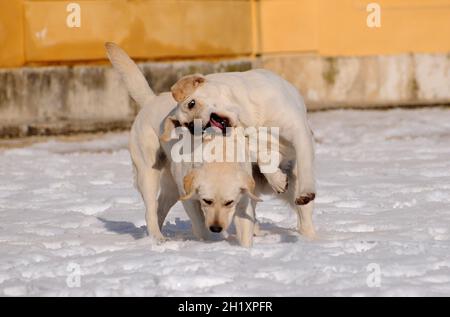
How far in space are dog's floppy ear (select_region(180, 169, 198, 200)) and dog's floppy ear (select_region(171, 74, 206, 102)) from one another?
17.1 inches

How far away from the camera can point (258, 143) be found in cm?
720

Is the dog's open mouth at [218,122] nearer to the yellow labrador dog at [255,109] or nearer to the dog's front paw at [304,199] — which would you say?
the yellow labrador dog at [255,109]

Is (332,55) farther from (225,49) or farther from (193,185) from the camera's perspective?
(193,185)

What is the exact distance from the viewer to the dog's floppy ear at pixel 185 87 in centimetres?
686

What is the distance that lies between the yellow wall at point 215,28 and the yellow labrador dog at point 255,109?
20.4 feet

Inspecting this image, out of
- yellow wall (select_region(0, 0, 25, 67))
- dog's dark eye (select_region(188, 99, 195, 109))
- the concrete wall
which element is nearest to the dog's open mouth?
dog's dark eye (select_region(188, 99, 195, 109))

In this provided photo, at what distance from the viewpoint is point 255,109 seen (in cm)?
711

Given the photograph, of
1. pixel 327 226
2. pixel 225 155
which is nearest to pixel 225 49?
pixel 327 226

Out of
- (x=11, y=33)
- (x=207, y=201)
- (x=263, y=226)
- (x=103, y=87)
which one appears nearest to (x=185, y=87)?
(x=207, y=201)

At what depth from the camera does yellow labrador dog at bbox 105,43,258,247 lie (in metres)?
6.81

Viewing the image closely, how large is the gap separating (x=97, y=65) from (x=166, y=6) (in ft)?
3.40

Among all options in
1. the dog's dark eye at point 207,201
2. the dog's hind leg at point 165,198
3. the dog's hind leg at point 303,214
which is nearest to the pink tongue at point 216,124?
the dog's dark eye at point 207,201

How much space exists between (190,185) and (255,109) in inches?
25.4

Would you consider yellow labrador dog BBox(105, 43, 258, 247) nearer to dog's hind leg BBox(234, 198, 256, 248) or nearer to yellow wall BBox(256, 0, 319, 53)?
dog's hind leg BBox(234, 198, 256, 248)
